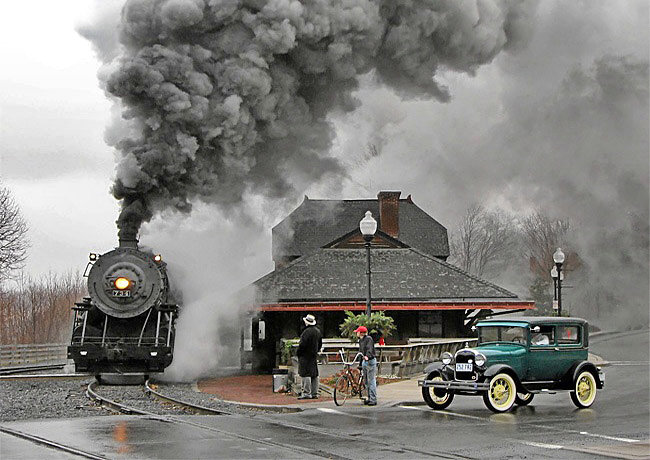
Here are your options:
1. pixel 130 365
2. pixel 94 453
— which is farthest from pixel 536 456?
pixel 130 365

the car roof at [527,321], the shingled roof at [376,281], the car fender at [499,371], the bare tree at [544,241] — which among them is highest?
the bare tree at [544,241]

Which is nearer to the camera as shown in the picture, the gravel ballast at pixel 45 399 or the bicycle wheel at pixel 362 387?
the gravel ballast at pixel 45 399

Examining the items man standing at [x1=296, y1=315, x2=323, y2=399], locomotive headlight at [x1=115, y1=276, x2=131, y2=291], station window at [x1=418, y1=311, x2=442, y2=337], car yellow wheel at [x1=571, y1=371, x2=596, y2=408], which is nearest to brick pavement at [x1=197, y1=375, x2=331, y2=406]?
man standing at [x1=296, y1=315, x2=323, y2=399]

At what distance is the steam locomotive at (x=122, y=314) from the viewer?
21.2 meters

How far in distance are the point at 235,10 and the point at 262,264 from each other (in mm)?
10310

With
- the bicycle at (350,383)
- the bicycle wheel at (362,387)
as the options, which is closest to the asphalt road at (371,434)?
the bicycle wheel at (362,387)

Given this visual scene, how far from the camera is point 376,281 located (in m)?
28.2

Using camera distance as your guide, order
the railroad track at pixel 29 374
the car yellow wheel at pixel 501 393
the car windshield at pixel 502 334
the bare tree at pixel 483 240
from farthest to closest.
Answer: the bare tree at pixel 483 240, the railroad track at pixel 29 374, the car windshield at pixel 502 334, the car yellow wheel at pixel 501 393

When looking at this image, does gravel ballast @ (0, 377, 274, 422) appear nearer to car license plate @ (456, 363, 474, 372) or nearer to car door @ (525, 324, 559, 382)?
car license plate @ (456, 363, 474, 372)

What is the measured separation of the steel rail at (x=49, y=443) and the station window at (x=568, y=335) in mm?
8643

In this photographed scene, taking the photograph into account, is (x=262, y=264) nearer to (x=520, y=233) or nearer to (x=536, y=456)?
(x=520, y=233)

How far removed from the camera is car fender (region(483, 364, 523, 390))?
14219 mm

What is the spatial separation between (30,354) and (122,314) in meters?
20.9

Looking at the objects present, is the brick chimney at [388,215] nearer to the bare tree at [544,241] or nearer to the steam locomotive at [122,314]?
the bare tree at [544,241]
